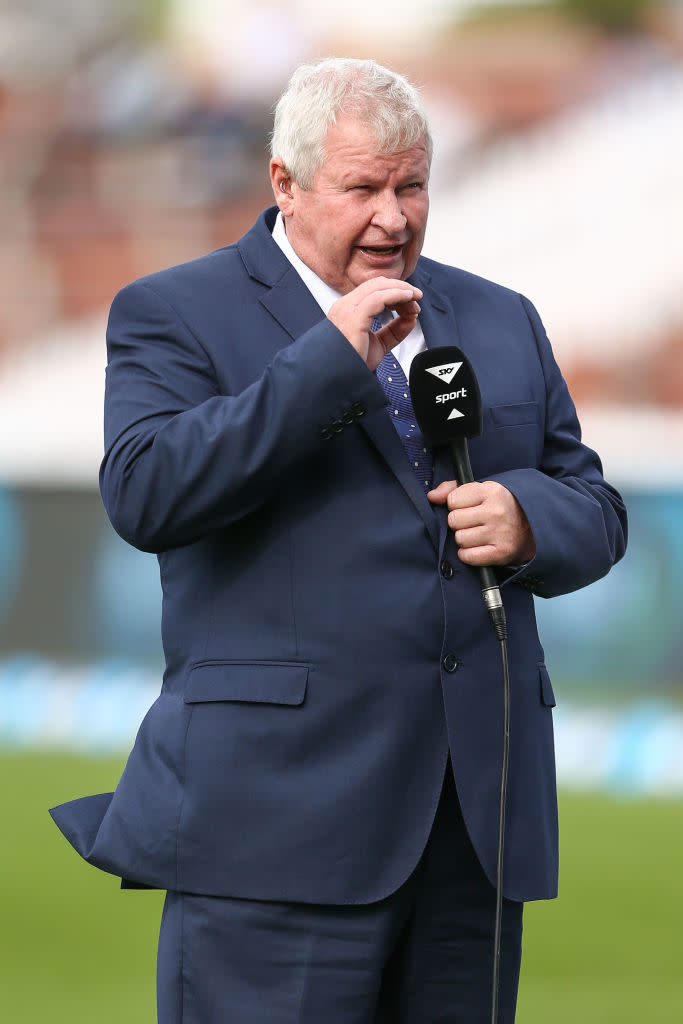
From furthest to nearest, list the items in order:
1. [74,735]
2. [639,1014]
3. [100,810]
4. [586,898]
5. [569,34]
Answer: [569,34] < [74,735] < [586,898] < [639,1014] < [100,810]

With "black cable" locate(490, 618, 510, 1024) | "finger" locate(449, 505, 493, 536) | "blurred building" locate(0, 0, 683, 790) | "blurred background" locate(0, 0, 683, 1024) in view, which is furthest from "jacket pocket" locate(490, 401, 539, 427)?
"blurred building" locate(0, 0, 683, 790)

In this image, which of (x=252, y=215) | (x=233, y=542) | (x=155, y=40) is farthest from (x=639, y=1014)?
(x=155, y=40)

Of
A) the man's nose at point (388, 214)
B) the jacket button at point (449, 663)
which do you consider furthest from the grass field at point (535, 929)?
the man's nose at point (388, 214)

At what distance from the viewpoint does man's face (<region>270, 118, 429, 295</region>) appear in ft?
5.59

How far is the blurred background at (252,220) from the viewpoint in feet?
20.2

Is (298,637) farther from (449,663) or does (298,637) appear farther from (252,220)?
(252,220)

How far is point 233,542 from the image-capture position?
5.72 feet

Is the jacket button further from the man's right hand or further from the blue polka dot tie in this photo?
the man's right hand

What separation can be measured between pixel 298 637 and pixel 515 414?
1.33 feet

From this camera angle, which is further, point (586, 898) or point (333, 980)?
point (586, 898)

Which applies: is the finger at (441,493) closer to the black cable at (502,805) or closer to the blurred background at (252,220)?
the black cable at (502,805)

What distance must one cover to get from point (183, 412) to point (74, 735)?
14.6 ft

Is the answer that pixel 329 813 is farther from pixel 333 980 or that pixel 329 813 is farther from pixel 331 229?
pixel 331 229

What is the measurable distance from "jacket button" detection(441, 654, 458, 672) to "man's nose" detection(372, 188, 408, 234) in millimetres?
491
